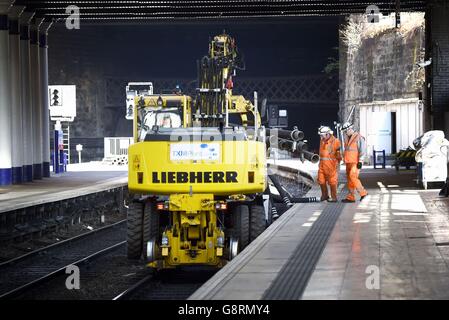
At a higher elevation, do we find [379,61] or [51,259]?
[379,61]

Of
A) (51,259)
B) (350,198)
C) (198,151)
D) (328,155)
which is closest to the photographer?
(198,151)

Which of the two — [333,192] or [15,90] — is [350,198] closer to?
[333,192]

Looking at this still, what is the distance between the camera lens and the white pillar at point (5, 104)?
33.9m

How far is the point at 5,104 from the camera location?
34.5m

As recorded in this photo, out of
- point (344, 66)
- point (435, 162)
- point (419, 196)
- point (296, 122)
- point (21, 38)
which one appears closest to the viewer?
point (419, 196)

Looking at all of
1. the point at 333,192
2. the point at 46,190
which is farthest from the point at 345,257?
the point at 46,190

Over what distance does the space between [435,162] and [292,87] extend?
117 ft

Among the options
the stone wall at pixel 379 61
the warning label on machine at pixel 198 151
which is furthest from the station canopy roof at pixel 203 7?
the warning label on machine at pixel 198 151

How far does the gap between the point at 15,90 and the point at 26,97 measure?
247 centimetres

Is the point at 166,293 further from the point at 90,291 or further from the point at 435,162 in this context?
the point at 435,162

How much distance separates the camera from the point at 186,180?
16344mm

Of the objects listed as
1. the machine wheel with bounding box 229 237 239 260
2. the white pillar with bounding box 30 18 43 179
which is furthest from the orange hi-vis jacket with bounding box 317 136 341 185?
the white pillar with bounding box 30 18 43 179

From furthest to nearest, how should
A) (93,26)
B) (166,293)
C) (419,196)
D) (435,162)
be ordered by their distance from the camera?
(93,26) < (435,162) < (419,196) < (166,293)

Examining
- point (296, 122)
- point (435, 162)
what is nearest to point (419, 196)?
point (435, 162)
